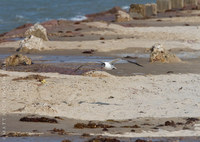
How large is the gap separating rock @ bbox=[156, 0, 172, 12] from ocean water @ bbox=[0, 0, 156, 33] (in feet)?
2.16

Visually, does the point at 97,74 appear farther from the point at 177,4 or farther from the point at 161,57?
the point at 177,4

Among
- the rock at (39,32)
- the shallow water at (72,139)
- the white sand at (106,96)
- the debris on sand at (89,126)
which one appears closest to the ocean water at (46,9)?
the rock at (39,32)

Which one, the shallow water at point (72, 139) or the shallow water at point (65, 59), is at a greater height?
the shallow water at point (65, 59)

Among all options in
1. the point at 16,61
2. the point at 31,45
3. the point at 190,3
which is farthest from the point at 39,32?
the point at 190,3

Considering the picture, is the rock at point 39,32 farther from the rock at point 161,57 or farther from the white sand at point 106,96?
the white sand at point 106,96

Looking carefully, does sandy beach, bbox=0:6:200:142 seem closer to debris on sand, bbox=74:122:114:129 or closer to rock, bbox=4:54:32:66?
debris on sand, bbox=74:122:114:129

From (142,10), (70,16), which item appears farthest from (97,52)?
(70,16)

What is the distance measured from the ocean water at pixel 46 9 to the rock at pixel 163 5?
0.66 meters

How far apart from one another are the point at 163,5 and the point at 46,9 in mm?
17318

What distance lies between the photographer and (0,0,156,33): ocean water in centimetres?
4881

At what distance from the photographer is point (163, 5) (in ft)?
142

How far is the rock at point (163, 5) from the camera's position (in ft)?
141

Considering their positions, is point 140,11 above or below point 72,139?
above

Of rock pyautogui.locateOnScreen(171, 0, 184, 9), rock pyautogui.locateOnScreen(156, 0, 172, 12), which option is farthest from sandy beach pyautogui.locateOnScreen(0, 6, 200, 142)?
rock pyautogui.locateOnScreen(171, 0, 184, 9)
